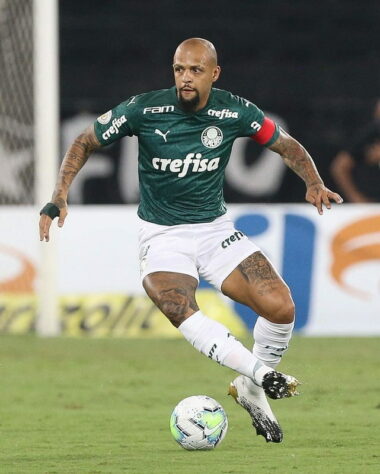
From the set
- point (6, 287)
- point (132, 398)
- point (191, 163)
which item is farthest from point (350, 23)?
point (191, 163)

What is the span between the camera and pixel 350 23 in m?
16.9

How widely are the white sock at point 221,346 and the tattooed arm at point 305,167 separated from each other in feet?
3.03

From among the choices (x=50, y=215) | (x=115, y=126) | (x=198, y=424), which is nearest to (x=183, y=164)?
(x=115, y=126)

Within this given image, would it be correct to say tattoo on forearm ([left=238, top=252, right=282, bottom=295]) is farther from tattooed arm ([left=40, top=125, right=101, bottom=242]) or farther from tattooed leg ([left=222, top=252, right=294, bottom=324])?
tattooed arm ([left=40, top=125, right=101, bottom=242])

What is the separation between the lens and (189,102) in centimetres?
801

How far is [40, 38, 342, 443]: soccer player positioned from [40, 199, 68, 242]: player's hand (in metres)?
0.02

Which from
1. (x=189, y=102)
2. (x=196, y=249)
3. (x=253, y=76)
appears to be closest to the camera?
(x=189, y=102)

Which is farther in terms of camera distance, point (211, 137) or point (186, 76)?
point (211, 137)

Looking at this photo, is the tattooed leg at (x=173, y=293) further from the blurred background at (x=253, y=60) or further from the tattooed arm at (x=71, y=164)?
the blurred background at (x=253, y=60)

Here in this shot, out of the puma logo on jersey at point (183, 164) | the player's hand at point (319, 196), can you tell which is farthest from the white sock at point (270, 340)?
the puma logo on jersey at point (183, 164)

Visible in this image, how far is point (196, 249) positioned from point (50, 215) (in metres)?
0.89

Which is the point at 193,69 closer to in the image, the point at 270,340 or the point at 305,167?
the point at 305,167

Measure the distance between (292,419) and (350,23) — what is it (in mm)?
8783

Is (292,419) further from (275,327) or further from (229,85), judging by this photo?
(229,85)
